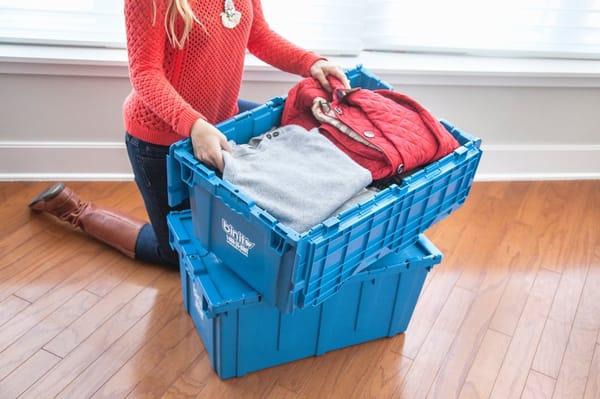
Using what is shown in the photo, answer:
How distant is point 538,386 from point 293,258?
0.76 metres

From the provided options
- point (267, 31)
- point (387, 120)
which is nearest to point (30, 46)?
point (267, 31)

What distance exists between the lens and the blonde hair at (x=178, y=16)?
1.01 m

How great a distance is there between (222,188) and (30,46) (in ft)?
3.27

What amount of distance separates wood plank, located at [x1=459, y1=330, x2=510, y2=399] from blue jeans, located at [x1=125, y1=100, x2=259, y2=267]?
0.78 meters

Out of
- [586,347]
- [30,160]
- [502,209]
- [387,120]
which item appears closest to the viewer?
[387,120]

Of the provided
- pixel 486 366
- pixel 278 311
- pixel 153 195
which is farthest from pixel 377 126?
pixel 486 366

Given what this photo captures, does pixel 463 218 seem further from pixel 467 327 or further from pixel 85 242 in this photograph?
pixel 85 242

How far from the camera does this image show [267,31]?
4.20 feet

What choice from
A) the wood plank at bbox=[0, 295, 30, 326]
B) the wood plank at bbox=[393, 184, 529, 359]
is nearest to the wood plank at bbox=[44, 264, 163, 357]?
the wood plank at bbox=[0, 295, 30, 326]

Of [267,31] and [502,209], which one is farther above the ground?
[267,31]

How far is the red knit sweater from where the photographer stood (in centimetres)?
103

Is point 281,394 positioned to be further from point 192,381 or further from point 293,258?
point 293,258

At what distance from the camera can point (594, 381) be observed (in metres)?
1.31

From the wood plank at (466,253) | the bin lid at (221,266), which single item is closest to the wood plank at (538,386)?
the wood plank at (466,253)
